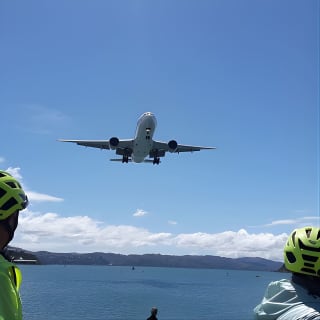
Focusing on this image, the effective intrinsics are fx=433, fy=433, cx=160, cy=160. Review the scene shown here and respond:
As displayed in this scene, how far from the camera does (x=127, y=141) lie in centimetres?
4897

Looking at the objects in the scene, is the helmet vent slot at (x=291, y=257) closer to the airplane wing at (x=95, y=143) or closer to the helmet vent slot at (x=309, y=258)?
the helmet vent slot at (x=309, y=258)

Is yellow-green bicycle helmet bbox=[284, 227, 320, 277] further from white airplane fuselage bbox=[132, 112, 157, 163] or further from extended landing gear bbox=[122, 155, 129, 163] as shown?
extended landing gear bbox=[122, 155, 129, 163]

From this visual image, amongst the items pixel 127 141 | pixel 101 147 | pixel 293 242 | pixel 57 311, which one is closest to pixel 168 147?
pixel 127 141

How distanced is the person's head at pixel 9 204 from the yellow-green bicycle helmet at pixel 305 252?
206 cm

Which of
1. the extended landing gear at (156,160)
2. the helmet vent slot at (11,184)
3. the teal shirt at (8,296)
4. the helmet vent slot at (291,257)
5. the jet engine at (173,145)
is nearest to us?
the teal shirt at (8,296)

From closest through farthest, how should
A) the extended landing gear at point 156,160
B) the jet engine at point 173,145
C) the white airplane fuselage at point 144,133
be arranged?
the white airplane fuselage at point 144,133 → the jet engine at point 173,145 → the extended landing gear at point 156,160

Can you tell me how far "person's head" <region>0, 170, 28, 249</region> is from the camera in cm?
308

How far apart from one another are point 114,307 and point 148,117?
4169 centimetres

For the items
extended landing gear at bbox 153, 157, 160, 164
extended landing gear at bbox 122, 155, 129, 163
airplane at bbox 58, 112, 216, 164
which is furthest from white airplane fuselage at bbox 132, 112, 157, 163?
extended landing gear at bbox 153, 157, 160, 164

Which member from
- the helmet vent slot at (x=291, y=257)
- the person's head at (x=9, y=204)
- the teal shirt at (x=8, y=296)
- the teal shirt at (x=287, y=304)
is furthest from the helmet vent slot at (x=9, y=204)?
the helmet vent slot at (x=291, y=257)

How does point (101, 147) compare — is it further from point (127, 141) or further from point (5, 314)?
point (5, 314)

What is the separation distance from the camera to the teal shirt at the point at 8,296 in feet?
7.59

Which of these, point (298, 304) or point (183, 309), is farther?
point (183, 309)

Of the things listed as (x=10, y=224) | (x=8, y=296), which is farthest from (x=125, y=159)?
(x=8, y=296)
